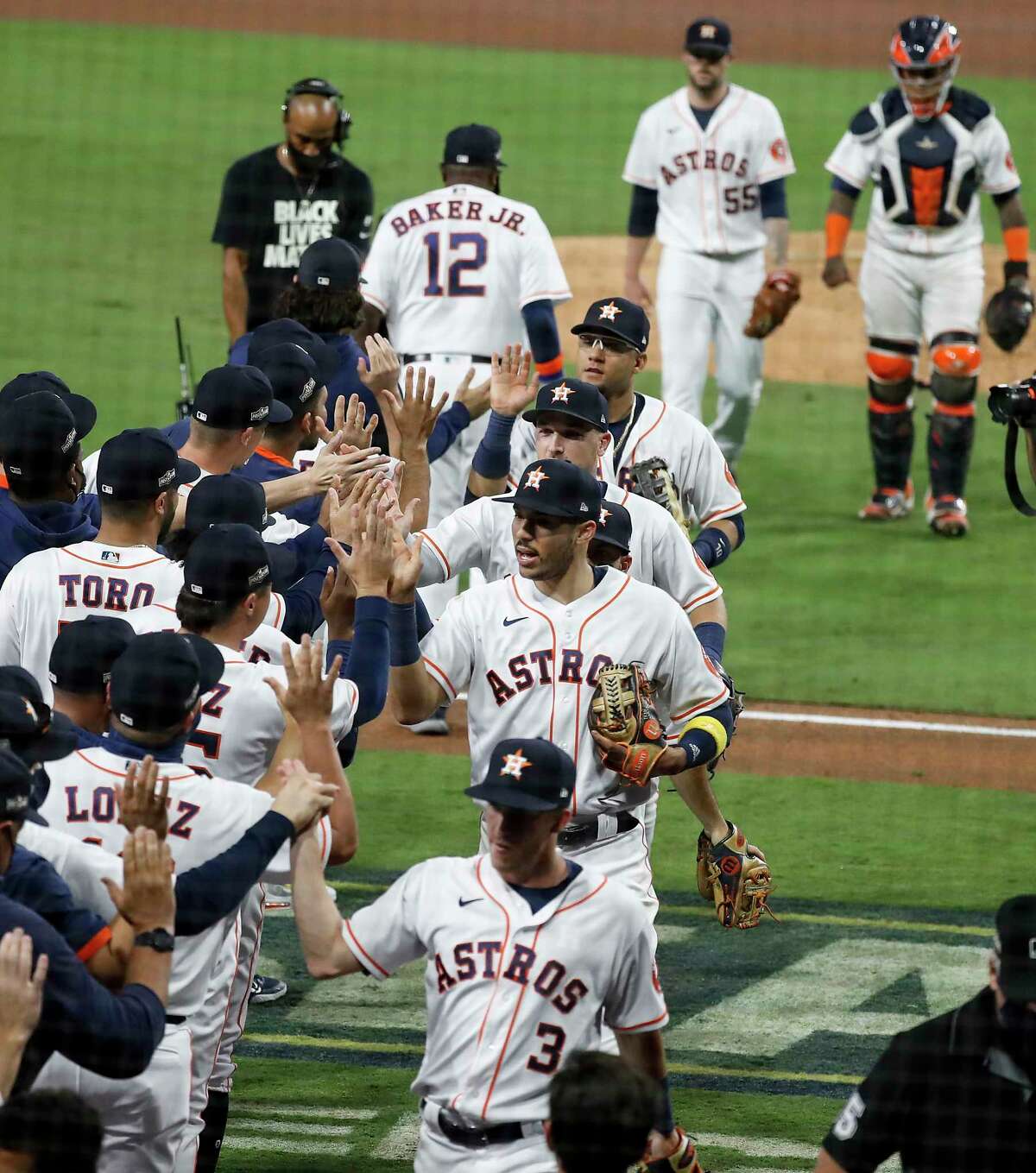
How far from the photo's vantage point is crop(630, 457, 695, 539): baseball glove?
247 inches

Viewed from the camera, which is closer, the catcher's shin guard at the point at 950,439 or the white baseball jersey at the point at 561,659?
the white baseball jersey at the point at 561,659

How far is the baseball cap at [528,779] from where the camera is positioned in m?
3.86

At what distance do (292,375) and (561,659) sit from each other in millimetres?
1664

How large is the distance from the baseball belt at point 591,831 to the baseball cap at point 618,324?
1.84 metres

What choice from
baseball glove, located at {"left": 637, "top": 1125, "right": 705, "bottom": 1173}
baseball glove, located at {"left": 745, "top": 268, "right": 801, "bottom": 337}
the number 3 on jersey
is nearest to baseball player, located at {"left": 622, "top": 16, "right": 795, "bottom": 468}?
baseball glove, located at {"left": 745, "top": 268, "right": 801, "bottom": 337}

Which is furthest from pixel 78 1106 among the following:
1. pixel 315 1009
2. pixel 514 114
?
pixel 514 114

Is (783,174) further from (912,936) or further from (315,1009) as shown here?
(315,1009)

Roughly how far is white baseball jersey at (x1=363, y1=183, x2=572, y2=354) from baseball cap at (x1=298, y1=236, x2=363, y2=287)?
165cm

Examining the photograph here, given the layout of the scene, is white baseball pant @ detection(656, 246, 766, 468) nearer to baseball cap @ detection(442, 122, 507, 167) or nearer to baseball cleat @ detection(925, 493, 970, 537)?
baseball cleat @ detection(925, 493, 970, 537)

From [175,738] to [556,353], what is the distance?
212 inches

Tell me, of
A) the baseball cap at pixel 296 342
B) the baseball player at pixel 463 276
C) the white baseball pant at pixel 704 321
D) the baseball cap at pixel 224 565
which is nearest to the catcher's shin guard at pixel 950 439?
the white baseball pant at pixel 704 321

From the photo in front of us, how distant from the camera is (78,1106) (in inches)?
123

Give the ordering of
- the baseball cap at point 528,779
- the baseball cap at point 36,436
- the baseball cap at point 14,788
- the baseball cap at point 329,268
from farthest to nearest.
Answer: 1. the baseball cap at point 329,268
2. the baseball cap at point 36,436
3. the baseball cap at point 528,779
4. the baseball cap at point 14,788

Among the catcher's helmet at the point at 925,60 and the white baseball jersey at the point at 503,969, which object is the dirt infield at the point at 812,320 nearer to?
the catcher's helmet at the point at 925,60
